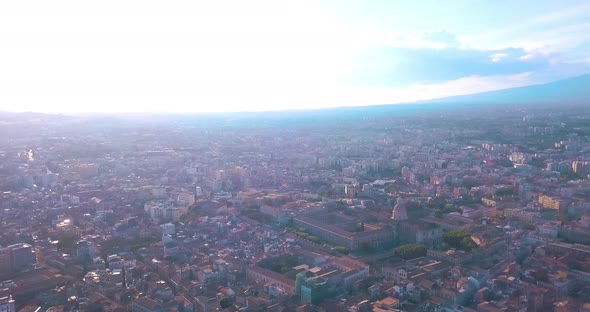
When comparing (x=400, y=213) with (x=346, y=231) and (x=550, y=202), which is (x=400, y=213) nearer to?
(x=346, y=231)

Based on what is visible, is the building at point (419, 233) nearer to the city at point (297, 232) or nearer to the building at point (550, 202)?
the city at point (297, 232)

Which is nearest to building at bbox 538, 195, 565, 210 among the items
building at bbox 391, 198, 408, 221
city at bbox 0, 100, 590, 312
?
A: city at bbox 0, 100, 590, 312

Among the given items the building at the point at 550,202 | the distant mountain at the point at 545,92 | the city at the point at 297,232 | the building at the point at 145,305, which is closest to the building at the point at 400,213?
the city at the point at 297,232

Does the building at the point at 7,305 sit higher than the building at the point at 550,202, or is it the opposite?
the building at the point at 7,305

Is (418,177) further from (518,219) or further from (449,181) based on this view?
(518,219)

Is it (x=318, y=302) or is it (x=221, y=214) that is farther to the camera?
(x=221, y=214)

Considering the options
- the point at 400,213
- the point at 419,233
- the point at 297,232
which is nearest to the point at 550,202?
the point at 400,213

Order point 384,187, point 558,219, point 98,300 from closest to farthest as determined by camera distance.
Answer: point 98,300 < point 558,219 < point 384,187

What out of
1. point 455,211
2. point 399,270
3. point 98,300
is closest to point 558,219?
point 455,211
